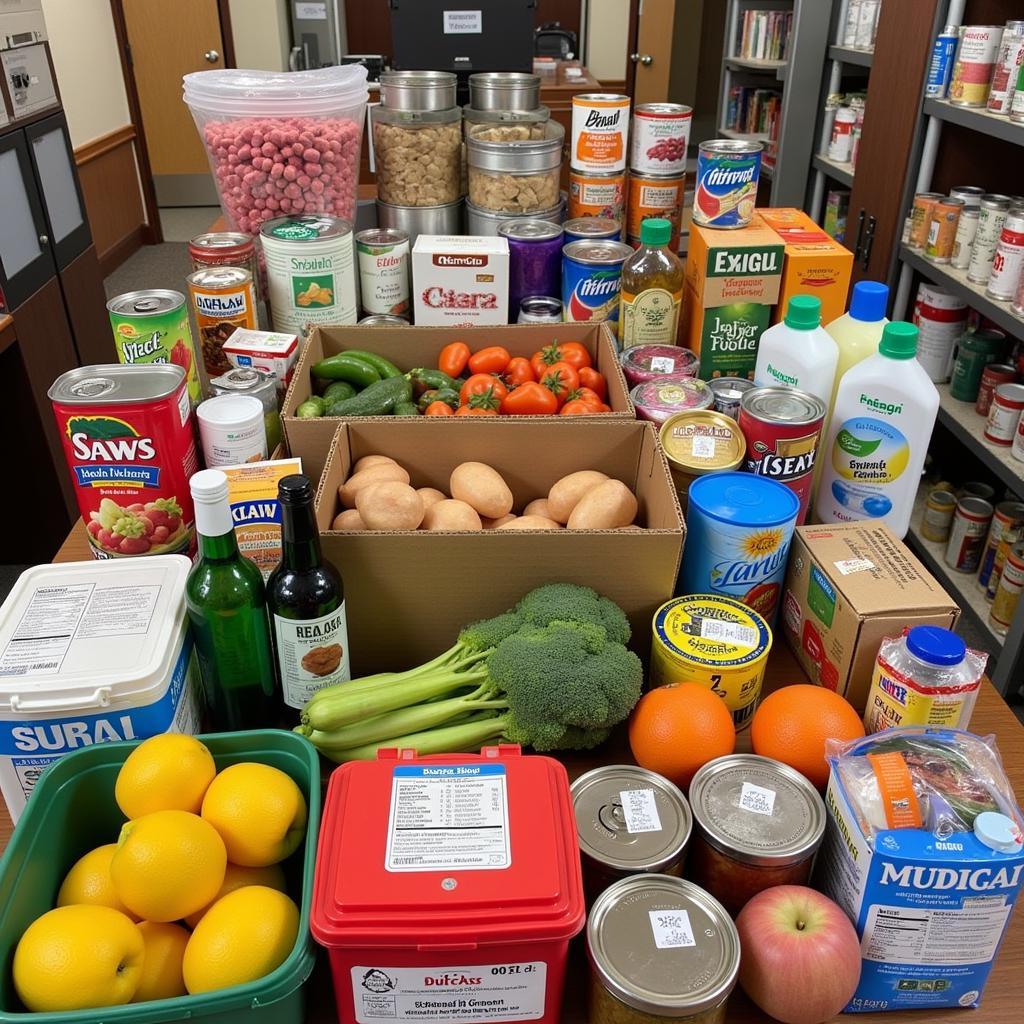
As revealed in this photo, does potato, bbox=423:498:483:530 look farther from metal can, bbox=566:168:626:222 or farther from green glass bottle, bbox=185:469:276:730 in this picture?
metal can, bbox=566:168:626:222

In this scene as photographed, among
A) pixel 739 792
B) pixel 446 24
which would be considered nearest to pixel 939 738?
pixel 739 792

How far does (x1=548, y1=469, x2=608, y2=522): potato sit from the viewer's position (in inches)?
48.5

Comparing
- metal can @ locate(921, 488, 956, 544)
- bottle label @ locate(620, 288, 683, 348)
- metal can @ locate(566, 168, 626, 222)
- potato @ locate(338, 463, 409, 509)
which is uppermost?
metal can @ locate(566, 168, 626, 222)

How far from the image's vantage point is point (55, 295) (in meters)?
3.13

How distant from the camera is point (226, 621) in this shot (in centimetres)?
96

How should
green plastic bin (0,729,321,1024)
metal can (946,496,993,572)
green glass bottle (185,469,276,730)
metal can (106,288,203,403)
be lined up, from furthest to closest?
1. metal can (946,496,993,572)
2. metal can (106,288,203,403)
3. green glass bottle (185,469,276,730)
4. green plastic bin (0,729,321,1024)

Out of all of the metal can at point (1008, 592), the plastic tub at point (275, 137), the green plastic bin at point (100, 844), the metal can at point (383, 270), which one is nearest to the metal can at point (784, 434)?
the green plastic bin at point (100, 844)

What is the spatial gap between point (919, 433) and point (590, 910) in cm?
81

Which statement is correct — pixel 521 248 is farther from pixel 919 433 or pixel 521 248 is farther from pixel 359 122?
pixel 919 433

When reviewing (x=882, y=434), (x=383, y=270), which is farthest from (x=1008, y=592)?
(x=383, y=270)

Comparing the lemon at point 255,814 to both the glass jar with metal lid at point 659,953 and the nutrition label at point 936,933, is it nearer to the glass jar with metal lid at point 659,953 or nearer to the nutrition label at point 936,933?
the glass jar with metal lid at point 659,953

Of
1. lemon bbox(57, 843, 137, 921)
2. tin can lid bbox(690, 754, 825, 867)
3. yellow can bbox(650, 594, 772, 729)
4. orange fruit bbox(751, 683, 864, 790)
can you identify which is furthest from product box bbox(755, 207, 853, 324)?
A: lemon bbox(57, 843, 137, 921)

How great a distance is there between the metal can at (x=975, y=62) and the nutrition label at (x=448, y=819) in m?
2.57

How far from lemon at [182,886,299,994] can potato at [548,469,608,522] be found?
65cm
